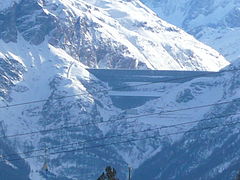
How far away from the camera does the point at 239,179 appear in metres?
95.8

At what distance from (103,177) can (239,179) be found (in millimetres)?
10126

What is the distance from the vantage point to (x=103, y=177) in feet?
309
